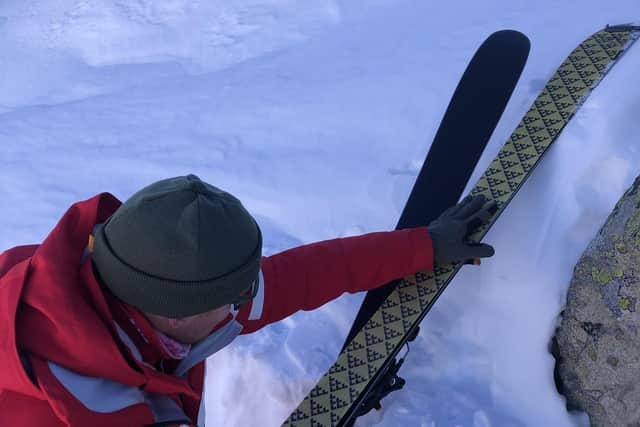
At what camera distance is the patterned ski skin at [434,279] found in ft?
6.90

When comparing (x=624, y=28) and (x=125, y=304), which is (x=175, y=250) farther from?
(x=624, y=28)

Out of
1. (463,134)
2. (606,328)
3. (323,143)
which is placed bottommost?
(323,143)

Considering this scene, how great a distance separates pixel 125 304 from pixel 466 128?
65.8 inches

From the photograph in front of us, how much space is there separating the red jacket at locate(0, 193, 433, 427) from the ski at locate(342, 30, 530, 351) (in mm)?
1018

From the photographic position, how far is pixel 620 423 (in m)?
2.03

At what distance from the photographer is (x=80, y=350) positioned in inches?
47.9

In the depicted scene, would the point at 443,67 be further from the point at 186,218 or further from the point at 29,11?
the point at 29,11

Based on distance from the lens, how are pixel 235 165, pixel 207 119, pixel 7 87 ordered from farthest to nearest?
pixel 7 87, pixel 207 119, pixel 235 165

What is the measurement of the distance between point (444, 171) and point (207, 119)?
1798mm

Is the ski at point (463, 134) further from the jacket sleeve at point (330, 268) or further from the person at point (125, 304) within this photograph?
the person at point (125, 304)

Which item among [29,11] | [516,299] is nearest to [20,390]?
[516,299]

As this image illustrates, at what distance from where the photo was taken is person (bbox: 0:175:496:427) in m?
1.21

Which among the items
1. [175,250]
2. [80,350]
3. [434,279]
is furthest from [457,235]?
[80,350]

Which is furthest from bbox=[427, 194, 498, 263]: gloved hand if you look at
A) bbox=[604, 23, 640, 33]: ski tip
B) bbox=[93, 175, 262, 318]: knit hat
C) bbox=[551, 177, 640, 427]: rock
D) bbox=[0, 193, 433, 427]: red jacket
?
bbox=[604, 23, 640, 33]: ski tip
